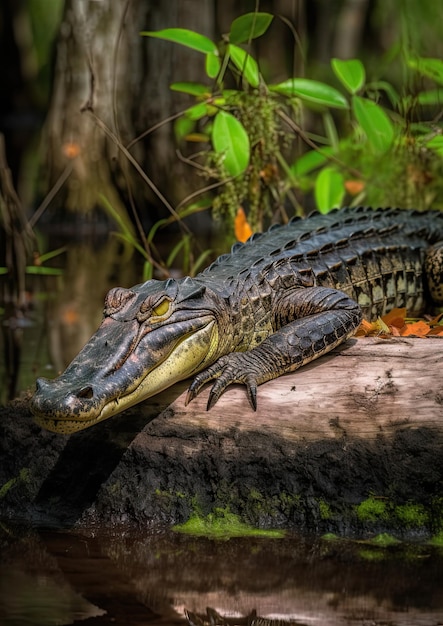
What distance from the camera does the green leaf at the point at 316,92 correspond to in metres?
6.52

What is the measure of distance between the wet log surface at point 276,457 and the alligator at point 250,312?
0.15 m

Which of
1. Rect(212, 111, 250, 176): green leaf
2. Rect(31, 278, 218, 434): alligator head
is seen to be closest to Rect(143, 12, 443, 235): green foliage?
Rect(212, 111, 250, 176): green leaf

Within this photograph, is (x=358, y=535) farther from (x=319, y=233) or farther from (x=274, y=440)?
(x=319, y=233)

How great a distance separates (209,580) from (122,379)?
0.84 meters

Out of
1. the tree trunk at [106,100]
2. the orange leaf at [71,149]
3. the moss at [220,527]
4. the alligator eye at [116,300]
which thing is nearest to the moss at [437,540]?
the moss at [220,527]

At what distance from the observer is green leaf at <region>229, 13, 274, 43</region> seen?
6.28m

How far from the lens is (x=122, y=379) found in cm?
376

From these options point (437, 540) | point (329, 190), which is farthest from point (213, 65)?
point (437, 540)

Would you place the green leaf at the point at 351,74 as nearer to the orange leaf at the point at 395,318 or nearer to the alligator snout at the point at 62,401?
the orange leaf at the point at 395,318

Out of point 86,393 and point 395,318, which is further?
point 395,318

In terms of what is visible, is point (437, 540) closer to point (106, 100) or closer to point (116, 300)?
point (116, 300)

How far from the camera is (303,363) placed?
4242 millimetres

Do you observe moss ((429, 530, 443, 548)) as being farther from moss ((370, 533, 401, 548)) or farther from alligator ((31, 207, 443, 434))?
alligator ((31, 207, 443, 434))

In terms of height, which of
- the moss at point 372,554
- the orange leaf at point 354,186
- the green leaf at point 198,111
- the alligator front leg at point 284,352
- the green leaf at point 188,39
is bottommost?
the moss at point 372,554
